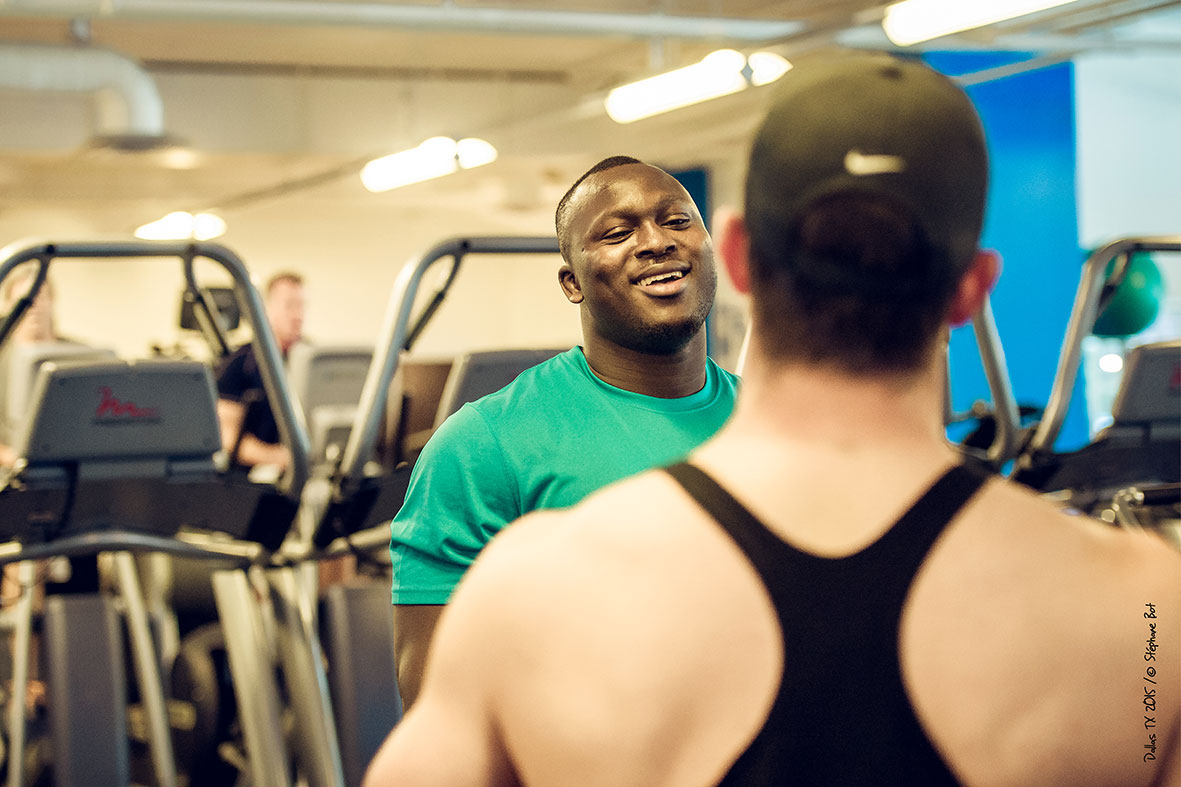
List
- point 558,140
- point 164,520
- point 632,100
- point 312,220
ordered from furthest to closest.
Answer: point 312,220 < point 558,140 < point 632,100 < point 164,520

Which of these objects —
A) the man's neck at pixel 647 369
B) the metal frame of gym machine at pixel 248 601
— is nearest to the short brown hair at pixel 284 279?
the metal frame of gym machine at pixel 248 601

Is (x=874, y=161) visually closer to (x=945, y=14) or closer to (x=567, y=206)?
(x=567, y=206)

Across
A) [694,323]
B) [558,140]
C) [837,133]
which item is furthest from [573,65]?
[837,133]

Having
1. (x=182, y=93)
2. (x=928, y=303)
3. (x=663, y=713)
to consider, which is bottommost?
(x=663, y=713)

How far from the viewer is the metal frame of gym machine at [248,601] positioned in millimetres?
3205

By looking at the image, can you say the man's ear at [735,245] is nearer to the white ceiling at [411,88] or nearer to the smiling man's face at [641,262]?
the smiling man's face at [641,262]

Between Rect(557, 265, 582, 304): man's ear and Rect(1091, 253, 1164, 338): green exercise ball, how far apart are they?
15.4 ft

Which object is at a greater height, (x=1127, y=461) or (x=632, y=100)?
(x=632, y=100)

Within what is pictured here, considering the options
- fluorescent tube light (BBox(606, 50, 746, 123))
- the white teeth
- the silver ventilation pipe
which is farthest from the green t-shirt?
the silver ventilation pipe

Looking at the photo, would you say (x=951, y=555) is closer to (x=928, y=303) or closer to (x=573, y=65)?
(x=928, y=303)

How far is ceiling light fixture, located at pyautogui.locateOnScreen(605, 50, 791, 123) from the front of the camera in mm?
6125

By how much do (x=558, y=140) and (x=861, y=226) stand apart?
35.2 ft

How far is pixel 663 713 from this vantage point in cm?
73

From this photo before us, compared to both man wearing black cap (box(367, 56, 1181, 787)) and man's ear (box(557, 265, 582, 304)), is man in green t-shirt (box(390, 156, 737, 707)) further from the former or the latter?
man wearing black cap (box(367, 56, 1181, 787))
